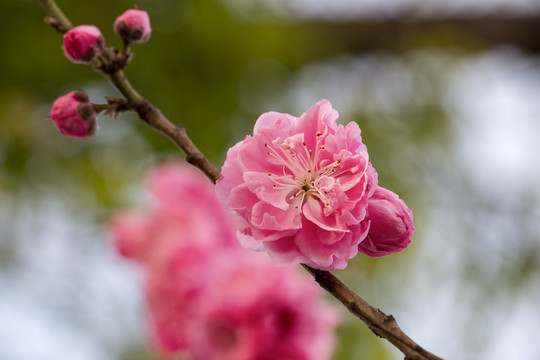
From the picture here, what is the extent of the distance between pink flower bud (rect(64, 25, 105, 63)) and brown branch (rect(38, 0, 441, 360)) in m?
0.02

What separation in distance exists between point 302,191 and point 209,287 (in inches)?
19.1

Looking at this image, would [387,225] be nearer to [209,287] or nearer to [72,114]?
[72,114]

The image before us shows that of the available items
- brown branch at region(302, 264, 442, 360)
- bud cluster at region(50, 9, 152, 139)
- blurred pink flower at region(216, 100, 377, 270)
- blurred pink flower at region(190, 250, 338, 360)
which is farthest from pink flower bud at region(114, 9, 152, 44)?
blurred pink flower at region(190, 250, 338, 360)

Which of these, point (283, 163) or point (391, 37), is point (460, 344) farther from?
point (283, 163)

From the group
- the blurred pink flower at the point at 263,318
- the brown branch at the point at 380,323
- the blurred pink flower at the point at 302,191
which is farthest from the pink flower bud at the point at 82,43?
the blurred pink flower at the point at 263,318

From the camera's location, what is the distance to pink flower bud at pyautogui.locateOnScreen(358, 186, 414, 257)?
0.36 m

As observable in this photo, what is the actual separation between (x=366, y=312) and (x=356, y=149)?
0.12 metres

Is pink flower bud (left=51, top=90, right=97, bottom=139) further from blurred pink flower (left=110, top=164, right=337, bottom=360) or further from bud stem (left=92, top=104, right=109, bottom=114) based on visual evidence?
blurred pink flower (left=110, top=164, right=337, bottom=360)

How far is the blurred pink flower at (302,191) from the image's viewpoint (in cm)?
36

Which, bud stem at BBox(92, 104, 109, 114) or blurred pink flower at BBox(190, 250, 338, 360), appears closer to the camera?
bud stem at BBox(92, 104, 109, 114)

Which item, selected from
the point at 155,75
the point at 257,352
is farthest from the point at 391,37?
the point at 257,352

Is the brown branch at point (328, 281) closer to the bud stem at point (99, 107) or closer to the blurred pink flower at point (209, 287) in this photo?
the bud stem at point (99, 107)

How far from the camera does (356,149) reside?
0.38 metres

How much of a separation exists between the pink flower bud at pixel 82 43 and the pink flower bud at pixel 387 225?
0.22 metres
